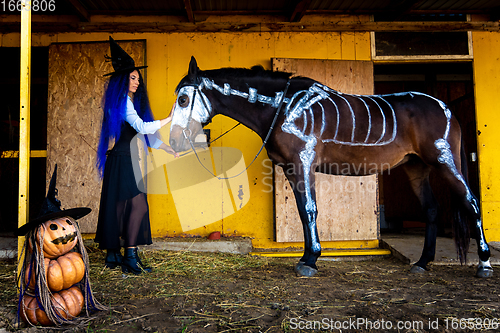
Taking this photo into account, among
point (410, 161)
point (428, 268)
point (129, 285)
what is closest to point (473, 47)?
point (410, 161)

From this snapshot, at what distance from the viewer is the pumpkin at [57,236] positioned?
1927mm

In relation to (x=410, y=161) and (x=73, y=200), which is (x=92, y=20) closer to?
(x=73, y=200)

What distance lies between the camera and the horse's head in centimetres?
315

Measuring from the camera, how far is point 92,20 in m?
4.62

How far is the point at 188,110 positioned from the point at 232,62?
1806mm

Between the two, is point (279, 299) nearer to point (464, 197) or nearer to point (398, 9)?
point (464, 197)

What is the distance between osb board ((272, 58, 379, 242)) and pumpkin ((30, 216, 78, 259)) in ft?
9.21

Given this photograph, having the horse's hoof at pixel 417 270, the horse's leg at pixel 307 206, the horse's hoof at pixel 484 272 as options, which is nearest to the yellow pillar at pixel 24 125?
the horse's leg at pixel 307 206

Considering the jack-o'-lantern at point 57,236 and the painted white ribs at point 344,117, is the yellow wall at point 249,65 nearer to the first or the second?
the painted white ribs at point 344,117

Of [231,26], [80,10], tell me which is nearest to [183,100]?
[231,26]

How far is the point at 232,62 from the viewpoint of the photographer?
461 cm

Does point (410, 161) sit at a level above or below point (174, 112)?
below

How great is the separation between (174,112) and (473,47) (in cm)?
461

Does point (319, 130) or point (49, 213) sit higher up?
point (319, 130)
